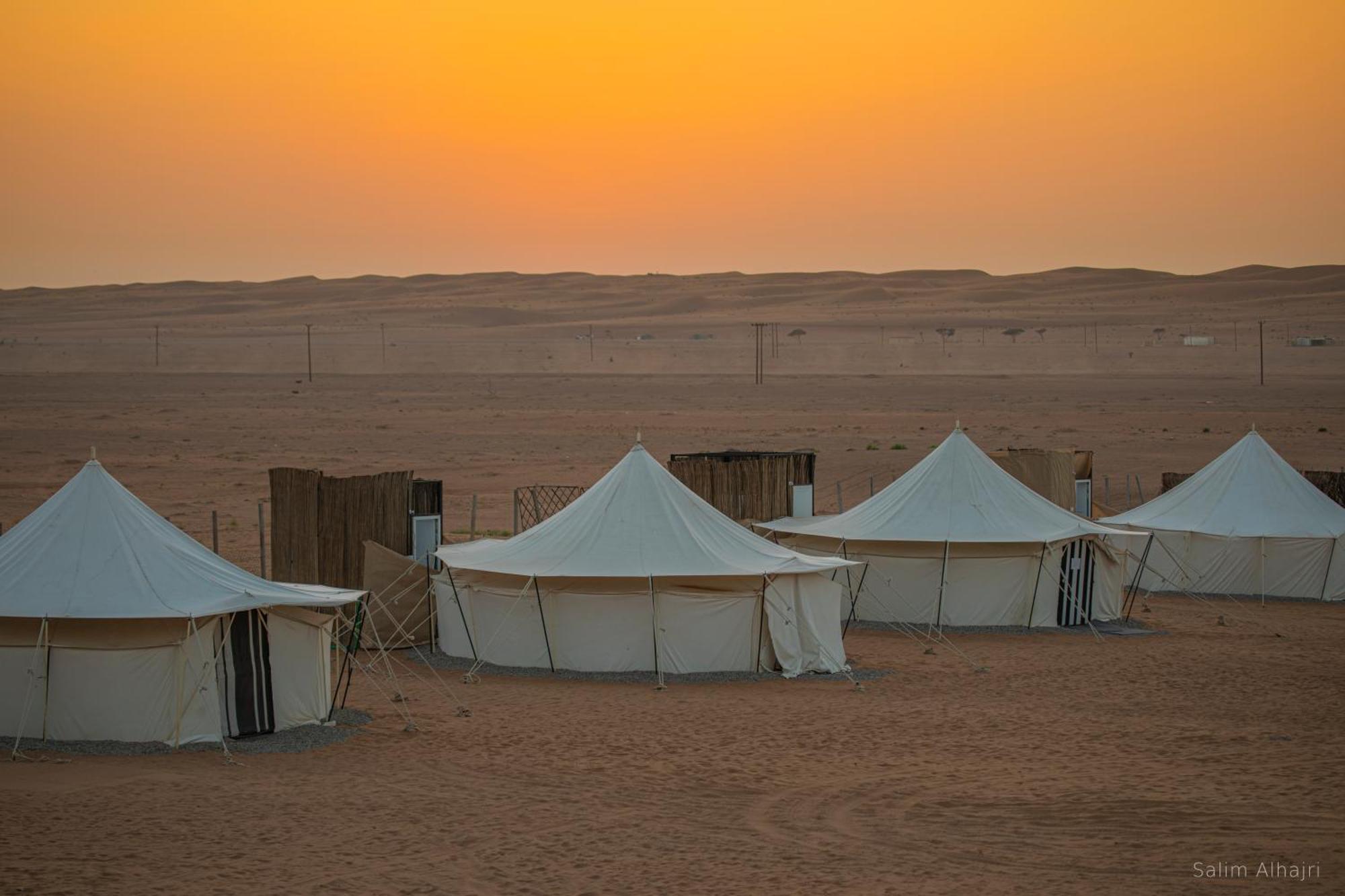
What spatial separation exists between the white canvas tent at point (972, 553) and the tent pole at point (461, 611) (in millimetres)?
6234

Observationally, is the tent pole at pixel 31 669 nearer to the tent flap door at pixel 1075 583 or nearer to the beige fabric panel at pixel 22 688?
the beige fabric panel at pixel 22 688

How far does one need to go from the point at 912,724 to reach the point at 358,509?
938cm

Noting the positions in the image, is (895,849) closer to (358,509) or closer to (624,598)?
(624,598)

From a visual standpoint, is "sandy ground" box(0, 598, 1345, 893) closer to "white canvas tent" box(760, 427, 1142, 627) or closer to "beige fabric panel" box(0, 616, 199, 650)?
"beige fabric panel" box(0, 616, 199, 650)

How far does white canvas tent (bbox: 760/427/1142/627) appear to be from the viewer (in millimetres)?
24594

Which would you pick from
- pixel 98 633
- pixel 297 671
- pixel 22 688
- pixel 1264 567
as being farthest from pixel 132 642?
pixel 1264 567

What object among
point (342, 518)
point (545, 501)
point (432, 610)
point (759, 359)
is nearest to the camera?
point (432, 610)

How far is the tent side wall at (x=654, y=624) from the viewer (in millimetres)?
20031

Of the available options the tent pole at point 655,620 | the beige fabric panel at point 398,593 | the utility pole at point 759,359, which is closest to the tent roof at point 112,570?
the tent pole at point 655,620

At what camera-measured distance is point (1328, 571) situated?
92.0 feet

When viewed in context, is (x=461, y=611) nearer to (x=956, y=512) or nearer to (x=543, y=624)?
(x=543, y=624)

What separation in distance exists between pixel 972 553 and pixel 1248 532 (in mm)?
7003

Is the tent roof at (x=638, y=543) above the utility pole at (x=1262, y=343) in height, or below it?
below

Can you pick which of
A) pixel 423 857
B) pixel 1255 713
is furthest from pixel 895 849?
pixel 1255 713
